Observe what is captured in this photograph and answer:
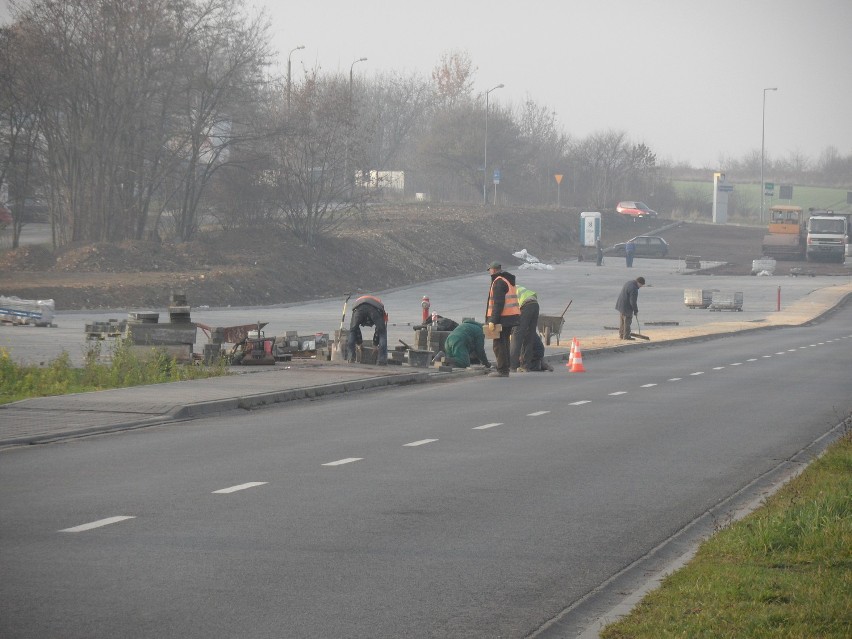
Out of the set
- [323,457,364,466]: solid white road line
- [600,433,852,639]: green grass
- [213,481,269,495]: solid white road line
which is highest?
[600,433,852,639]: green grass

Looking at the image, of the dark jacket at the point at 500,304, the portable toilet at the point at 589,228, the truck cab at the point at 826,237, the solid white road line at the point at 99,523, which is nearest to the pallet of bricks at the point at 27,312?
the dark jacket at the point at 500,304

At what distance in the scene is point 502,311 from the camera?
2305 cm

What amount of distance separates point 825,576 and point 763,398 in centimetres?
1362

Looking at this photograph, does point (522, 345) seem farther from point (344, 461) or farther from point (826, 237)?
point (826, 237)

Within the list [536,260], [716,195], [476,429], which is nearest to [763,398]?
[476,429]

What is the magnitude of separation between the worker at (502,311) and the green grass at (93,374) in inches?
192

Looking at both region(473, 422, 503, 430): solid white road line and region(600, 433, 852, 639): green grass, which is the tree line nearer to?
region(473, 422, 503, 430): solid white road line

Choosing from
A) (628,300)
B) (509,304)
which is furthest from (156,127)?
(509,304)

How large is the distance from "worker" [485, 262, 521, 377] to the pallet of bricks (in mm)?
14449

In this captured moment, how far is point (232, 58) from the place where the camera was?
5312 cm

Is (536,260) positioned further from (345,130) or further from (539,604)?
(539,604)

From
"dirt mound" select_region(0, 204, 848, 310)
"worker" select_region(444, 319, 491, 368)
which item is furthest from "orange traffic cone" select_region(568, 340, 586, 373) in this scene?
"dirt mound" select_region(0, 204, 848, 310)

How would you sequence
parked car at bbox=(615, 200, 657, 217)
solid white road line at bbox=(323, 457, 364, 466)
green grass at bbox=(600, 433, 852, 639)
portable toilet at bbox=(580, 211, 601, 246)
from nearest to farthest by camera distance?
green grass at bbox=(600, 433, 852, 639)
solid white road line at bbox=(323, 457, 364, 466)
portable toilet at bbox=(580, 211, 601, 246)
parked car at bbox=(615, 200, 657, 217)

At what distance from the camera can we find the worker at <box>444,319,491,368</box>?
980 inches
